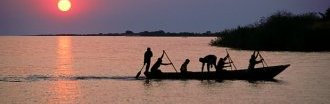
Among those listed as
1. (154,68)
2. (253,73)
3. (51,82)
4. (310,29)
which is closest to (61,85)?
(51,82)

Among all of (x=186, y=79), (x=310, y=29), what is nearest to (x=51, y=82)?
(x=186, y=79)

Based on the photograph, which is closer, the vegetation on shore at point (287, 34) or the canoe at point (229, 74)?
the canoe at point (229, 74)

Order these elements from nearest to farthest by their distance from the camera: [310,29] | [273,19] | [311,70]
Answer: [311,70], [310,29], [273,19]

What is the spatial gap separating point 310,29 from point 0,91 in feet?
170

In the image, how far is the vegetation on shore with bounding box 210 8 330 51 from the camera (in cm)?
7862

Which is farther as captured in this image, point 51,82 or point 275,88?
point 51,82

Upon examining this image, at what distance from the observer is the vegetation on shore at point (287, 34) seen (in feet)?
258

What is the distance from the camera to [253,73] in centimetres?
3709

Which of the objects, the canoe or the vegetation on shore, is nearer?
the canoe

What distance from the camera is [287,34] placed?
264 feet

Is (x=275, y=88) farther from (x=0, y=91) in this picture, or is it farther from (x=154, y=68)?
(x=0, y=91)

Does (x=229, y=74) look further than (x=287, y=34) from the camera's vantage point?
No

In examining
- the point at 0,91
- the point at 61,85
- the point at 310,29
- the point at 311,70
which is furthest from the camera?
the point at 310,29

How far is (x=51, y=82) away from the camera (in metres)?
36.9
